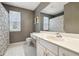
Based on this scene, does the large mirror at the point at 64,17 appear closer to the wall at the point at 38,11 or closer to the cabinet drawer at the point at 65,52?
the wall at the point at 38,11

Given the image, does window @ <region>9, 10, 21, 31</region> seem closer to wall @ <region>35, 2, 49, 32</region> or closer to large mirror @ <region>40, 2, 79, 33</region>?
wall @ <region>35, 2, 49, 32</region>

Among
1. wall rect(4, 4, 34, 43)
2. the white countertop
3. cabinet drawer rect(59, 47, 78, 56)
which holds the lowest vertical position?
cabinet drawer rect(59, 47, 78, 56)

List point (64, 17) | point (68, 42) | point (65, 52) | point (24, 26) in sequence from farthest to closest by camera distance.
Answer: point (24, 26) → point (64, 17) → point (68, 42) → point (65, 52)

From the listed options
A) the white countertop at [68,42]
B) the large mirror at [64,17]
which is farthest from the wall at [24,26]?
the white countertop at [68,42]

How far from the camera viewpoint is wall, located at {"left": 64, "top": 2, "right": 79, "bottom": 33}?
3.72 feet

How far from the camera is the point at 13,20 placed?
1.62 metres

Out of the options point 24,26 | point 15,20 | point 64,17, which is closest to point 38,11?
point 24,26

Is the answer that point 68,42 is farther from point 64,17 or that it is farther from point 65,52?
point 64,17

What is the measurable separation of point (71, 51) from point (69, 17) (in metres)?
0.87

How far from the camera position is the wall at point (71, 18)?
1.13m

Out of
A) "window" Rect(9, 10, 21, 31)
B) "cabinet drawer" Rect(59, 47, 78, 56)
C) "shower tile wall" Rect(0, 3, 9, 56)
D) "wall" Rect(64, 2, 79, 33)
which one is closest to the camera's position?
"cabinet drawer" Rect(59, 47, 78, 56)

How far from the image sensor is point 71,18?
1.25 m

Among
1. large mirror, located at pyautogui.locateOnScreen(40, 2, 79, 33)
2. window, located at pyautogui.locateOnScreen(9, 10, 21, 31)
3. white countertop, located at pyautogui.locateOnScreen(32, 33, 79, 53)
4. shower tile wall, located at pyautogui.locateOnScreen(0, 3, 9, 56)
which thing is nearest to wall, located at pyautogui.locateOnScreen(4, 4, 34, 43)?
window, located at pyautogui.locateOnScreen(9, 10, 21, 31)

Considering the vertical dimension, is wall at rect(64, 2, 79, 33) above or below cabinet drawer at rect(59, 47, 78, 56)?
above
